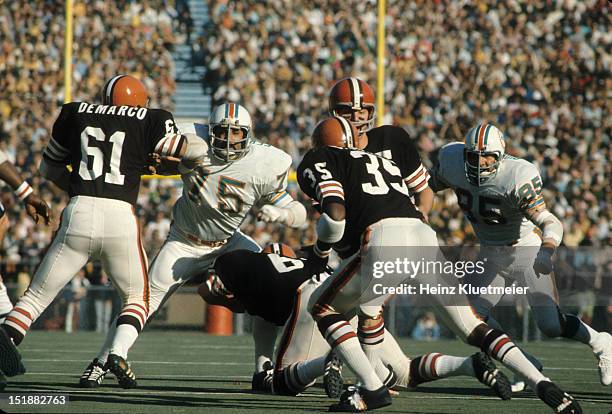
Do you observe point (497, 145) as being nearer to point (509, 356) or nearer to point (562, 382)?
point (562, 382)

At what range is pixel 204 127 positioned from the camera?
671cm

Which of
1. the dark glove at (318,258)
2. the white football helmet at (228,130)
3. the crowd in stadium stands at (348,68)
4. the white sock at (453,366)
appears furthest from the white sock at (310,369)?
the crowd in stadium stands at (348,68)

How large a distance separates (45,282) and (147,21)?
9.62 meters

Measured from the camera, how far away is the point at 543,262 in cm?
538

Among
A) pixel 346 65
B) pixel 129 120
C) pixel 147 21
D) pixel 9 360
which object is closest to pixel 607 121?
pixel 346 65

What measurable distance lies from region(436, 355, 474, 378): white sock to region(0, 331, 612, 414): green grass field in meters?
0.16

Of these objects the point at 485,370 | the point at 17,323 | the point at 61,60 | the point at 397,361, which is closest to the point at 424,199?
the point at 397,361

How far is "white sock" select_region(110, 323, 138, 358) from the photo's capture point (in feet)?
18.0

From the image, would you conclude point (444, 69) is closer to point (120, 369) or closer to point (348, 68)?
point (348, 68)

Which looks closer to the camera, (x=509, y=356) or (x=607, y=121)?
(x=509, y=356)

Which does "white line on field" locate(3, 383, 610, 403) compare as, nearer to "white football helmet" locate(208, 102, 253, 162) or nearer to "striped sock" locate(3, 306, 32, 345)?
"striped sock" locate(3, 306, 32, 345)

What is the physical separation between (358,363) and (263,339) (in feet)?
5.23

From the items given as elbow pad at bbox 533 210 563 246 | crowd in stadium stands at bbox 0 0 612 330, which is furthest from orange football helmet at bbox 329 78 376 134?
crowd in stadium stands at bbox 0 0 612 330

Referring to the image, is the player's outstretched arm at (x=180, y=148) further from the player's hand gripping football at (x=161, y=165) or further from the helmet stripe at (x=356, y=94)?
the helmet stripe at (x=356, y=94)
